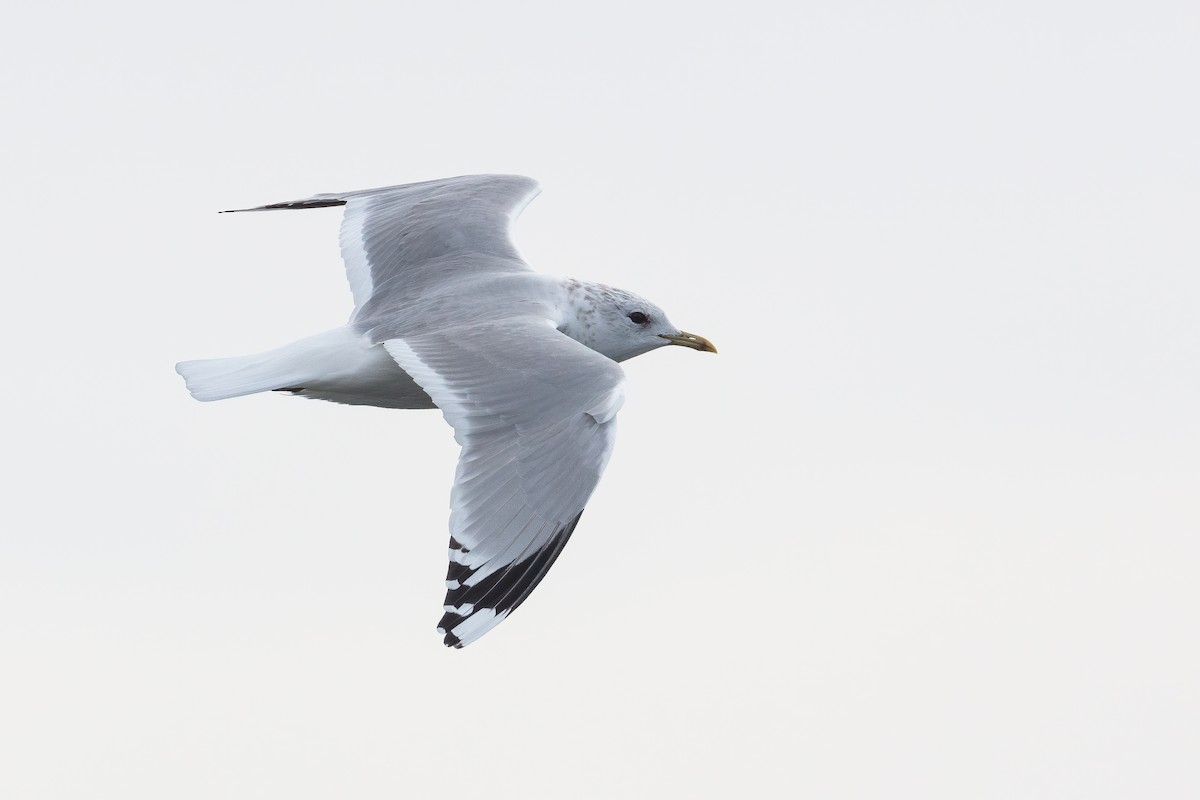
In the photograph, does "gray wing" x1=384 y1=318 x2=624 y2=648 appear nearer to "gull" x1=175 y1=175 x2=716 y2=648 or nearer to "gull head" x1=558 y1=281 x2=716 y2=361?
"gull" x1=175 y1=175 x2=716 y2=648

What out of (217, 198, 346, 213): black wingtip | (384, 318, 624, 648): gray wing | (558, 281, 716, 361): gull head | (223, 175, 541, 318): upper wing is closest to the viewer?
(384, 318, 624, 648): gray wing

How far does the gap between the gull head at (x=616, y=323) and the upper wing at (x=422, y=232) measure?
45 cm

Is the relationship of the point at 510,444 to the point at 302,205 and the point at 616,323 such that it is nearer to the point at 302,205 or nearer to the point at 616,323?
the point at 616,323

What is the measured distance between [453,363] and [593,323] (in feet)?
3.91

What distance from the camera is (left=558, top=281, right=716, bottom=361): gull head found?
27.0 feet

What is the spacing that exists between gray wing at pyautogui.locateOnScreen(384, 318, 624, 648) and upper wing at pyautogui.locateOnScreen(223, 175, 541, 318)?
982mm

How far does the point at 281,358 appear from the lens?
25.7 feet

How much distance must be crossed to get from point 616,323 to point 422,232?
1.11 m

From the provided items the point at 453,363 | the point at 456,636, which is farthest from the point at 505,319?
the point at 456,636

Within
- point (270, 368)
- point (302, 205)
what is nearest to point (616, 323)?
point (270, 368)

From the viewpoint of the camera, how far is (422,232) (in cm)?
884

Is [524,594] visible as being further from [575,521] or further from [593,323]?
[593,323]

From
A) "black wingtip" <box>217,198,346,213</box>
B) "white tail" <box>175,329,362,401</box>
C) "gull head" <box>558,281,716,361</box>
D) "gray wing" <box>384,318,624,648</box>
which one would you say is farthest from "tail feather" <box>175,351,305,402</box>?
"black wingtip" <box>217,198,346,213</box>

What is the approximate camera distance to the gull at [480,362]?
6426 millimetres
